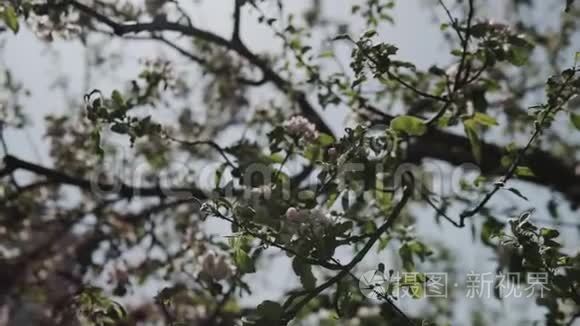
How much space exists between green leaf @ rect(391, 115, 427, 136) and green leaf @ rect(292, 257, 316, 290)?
0.56 metres

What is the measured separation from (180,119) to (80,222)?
0.76 metres

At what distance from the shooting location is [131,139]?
206 centimetres

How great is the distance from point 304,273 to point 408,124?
60cm

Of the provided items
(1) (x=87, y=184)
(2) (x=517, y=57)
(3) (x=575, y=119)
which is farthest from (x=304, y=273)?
(1) (x=87, y=184)

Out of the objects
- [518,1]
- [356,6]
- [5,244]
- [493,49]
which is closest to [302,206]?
[493,49]

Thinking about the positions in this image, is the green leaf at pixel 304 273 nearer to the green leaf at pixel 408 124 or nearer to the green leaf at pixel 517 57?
the green leaf at pixel 408 124

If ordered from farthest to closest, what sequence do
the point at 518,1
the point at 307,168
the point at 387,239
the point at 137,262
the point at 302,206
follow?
1. the point at 518,1
2. the point at 137,262
3. the point at 307,168
4. the point at 387,239
5. the point at 302,206

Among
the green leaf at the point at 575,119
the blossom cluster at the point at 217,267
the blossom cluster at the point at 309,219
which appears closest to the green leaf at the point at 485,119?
the green leaf at the point at 575,119

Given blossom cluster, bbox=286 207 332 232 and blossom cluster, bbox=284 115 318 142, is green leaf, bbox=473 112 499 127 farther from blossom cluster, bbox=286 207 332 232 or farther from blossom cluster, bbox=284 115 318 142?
Answer: blossom cluster, bbox=286 207 332 232

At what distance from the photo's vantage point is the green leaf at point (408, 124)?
1.90 m

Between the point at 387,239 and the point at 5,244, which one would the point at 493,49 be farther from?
the point at 5,244

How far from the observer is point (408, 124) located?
1918 millimetres

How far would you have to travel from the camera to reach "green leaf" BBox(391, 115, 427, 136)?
1904 millimetres

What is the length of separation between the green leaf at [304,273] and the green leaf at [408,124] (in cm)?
56
